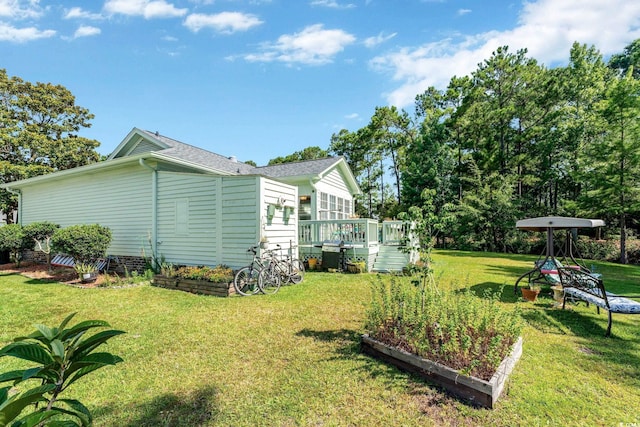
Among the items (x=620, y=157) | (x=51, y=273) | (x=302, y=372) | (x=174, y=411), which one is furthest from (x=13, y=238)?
(x=620, y=157)

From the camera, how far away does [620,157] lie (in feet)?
42.9

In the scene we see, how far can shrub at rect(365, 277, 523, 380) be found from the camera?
116 inches

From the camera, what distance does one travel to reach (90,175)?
10477 mm

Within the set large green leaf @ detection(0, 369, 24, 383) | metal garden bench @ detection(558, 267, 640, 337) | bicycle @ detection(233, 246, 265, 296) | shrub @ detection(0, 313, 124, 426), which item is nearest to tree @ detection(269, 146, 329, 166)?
bicycle @ detection(233, 246, 265, 296)

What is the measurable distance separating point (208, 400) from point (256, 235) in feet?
15.7

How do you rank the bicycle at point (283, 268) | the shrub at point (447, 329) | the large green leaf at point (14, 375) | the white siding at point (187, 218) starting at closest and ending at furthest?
1. the large green leaf at point (14, 375)
2. the shrub at point (447, 329)
3. the bicycle at point (283, 268)
4. the white siding at point (187, 218)

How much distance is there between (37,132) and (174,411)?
26056mm

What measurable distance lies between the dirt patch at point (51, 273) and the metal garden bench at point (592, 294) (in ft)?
37.5

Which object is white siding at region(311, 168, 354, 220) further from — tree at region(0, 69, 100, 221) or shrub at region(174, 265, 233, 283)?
tree at region(0, 69, 100, 221)

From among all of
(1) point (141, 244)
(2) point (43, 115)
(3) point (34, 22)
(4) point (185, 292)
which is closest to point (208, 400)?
(4) point (185, 292)

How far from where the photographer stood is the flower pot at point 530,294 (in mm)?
5842

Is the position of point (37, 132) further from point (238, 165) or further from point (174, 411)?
point (174, 411)

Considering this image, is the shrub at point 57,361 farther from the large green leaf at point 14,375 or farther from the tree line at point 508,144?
the tree line at point 508,144

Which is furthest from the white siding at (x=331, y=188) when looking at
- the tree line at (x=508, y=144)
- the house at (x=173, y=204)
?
the tree line at (x=508, y=144)
